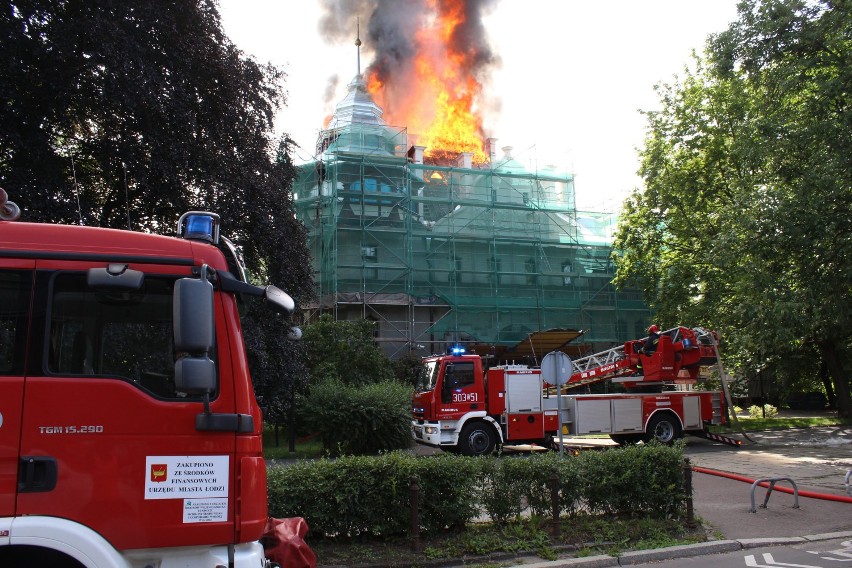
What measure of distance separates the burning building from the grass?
19.7 metres

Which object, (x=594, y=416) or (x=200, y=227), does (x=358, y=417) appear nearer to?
(x=594, y=416)

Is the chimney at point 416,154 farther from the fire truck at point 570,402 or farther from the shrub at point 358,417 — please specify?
the shrub at point 358,417

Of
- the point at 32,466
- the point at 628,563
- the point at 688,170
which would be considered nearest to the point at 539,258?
the point at 688,170

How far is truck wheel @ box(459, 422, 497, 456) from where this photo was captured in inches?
659

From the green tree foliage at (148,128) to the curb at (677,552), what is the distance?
27.7 ft

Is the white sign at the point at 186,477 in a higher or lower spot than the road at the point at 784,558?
higher

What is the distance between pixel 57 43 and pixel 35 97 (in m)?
1.11

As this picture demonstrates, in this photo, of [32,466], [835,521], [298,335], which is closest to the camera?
[32,466]

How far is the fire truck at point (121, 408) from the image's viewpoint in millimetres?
3381

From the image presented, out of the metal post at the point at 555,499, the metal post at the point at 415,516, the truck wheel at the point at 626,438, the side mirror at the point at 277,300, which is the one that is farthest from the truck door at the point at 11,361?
the truck wheel at the point at 626,438

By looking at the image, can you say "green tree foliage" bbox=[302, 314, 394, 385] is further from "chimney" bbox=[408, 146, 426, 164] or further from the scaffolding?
"chimney" bbox=[408, 146, 426, 164]

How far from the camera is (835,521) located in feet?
30.2

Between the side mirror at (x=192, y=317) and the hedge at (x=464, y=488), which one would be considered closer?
the side mirror at (x=192, y=317)

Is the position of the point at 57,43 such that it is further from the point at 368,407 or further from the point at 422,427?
the point at 422,427
